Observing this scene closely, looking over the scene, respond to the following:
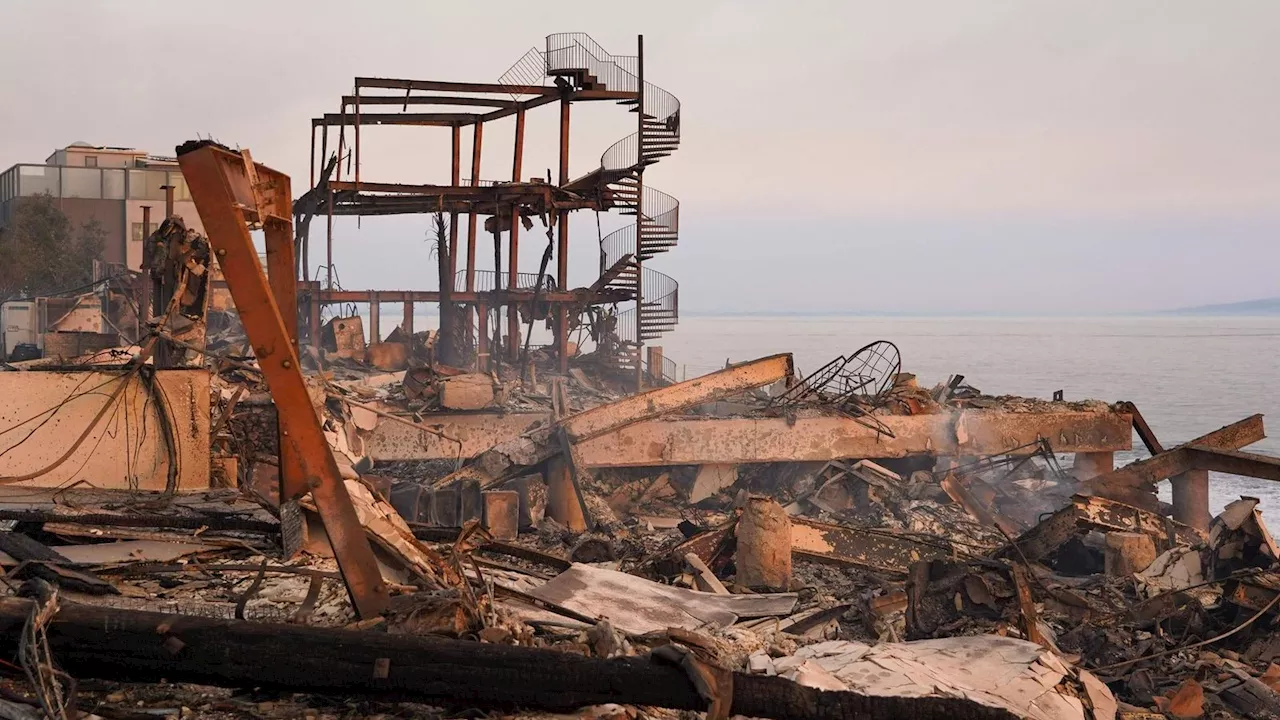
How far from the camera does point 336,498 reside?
4.99m

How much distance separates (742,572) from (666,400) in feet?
21.9

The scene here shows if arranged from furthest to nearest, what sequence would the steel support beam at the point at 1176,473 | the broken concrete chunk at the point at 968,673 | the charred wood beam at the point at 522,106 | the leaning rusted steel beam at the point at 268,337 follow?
the charred wood beam at the point at 522,106 → the steel support beam at the point at 1176,473 → the broken concrete chunk at the point at 968,673 → the leaning rusted steel beam at the point at 268,337

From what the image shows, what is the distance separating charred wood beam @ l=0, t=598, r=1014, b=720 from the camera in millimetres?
4258

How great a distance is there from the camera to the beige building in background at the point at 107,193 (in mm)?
52875

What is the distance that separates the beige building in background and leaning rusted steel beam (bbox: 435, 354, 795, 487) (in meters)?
42.3

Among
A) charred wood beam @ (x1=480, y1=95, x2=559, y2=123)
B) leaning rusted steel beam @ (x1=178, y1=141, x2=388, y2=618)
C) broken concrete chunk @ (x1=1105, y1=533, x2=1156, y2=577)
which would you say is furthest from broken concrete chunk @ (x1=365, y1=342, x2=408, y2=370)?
leaning rusted steel beam @ (x1=178, y1=141, x2=388, y2=618)

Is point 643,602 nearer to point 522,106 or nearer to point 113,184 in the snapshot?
point 522,106

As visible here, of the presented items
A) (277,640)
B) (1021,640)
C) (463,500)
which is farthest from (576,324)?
(277,640)

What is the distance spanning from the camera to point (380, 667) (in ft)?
13.9

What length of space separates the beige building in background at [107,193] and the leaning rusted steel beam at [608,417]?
42283 millimetres

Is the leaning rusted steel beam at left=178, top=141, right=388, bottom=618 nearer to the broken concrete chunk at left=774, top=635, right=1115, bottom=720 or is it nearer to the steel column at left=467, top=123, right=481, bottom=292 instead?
the broken concrete chunk at left=774, top=635, right=1115, bottom=720

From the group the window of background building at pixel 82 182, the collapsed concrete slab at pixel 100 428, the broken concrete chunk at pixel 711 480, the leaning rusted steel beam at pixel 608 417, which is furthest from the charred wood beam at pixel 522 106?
the window of background building at pixel 82 182

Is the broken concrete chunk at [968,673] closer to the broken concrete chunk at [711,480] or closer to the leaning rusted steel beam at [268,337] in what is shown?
the leaning rusted steel beam at [268,337]

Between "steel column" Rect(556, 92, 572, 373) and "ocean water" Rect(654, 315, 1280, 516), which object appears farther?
"ocean water" Rect(654, 315, 1280, 516)
